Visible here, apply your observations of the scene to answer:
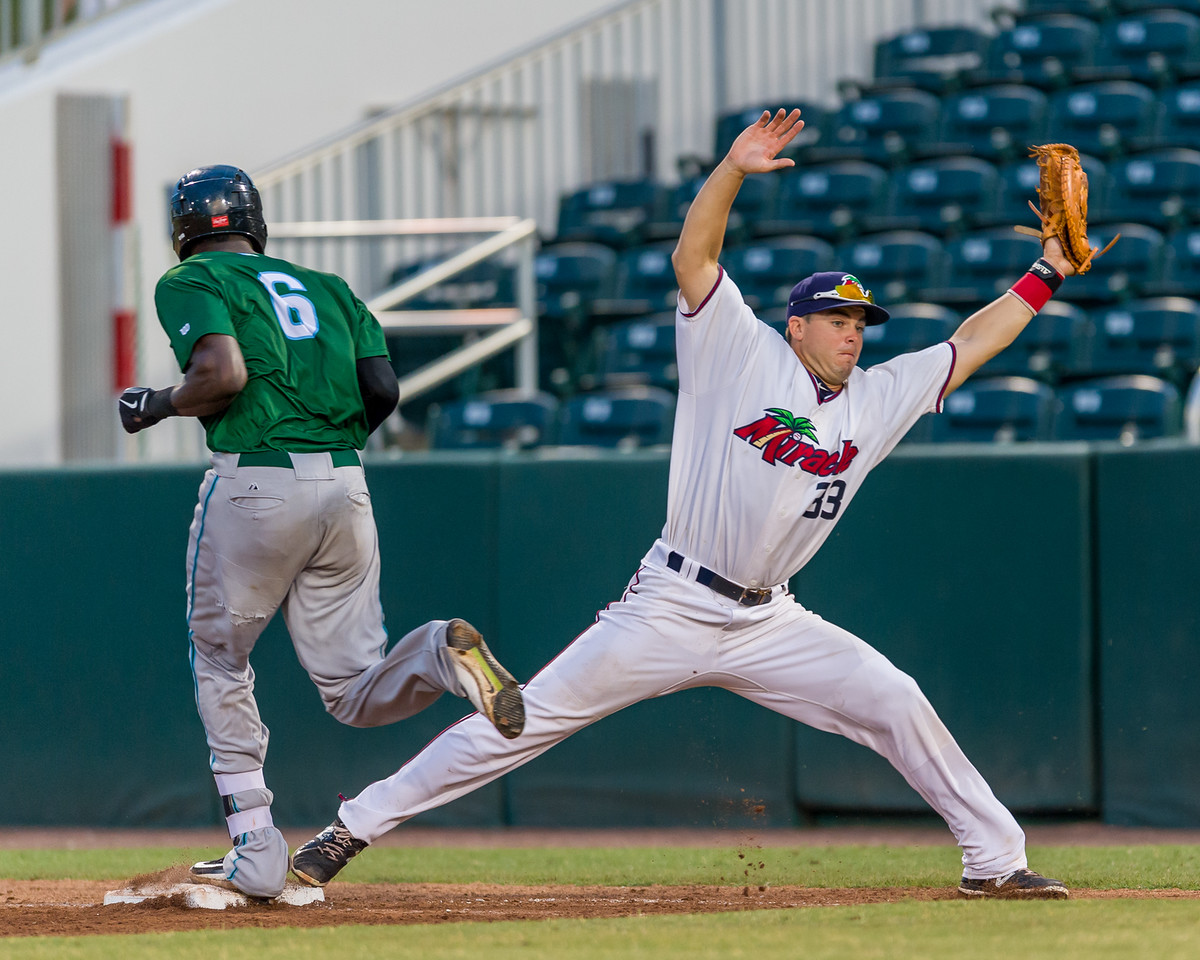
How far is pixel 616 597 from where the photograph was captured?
6172mm

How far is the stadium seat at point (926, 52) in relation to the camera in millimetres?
12484

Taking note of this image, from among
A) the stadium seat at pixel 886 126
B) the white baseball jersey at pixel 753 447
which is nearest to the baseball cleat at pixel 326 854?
the white baseball jersey at pixel 753 447

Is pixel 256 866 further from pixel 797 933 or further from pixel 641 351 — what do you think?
pixel 641 351

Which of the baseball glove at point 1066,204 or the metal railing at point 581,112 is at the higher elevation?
the metal railing at point 581,112

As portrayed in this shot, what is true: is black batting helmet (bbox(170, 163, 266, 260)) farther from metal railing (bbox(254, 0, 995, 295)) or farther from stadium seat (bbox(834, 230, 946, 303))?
stadium seat (bbox(834, 230, 946, 303))

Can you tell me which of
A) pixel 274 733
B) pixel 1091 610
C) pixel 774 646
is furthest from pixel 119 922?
pixel 1091 610

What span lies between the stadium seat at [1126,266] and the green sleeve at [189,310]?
6.30 meters

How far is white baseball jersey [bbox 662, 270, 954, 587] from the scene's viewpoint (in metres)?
4.14

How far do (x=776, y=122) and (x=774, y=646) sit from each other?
1348 millimetres

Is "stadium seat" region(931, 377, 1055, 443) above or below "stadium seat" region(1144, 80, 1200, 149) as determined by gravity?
Result: below

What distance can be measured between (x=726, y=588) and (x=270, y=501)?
1.18m

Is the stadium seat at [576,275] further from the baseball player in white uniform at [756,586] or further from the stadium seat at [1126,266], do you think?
the baseball player in white uniform at [756,586]

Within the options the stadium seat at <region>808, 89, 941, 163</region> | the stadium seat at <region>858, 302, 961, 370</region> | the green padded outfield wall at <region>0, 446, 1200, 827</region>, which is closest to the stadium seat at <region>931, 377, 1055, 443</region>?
the stadium seat at <region>858, 302, 961, 370</region>

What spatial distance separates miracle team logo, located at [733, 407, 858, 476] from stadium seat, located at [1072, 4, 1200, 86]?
8022 millimetres
